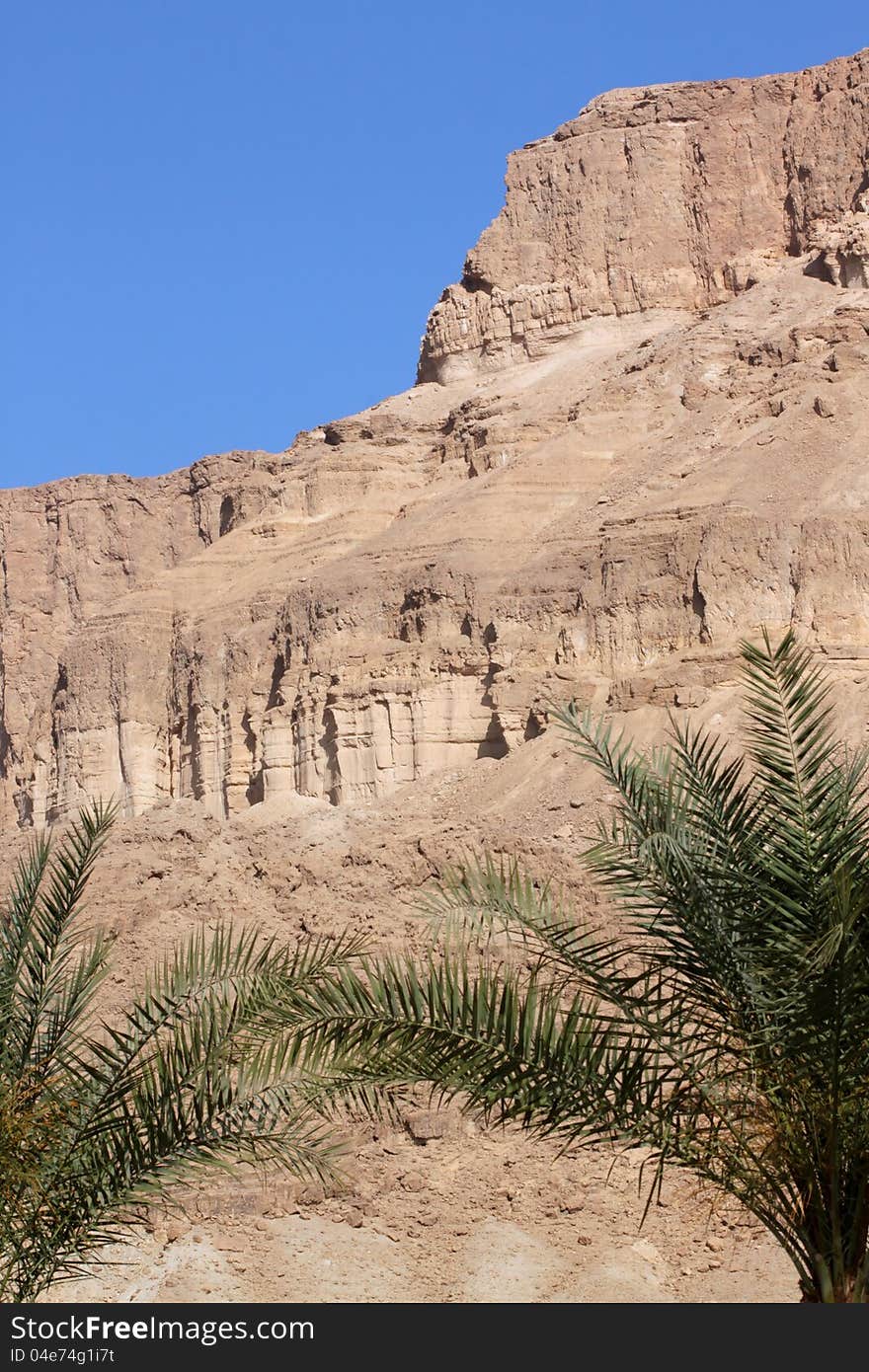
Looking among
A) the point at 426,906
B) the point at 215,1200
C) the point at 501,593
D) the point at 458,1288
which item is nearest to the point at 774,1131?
the point at 426,906

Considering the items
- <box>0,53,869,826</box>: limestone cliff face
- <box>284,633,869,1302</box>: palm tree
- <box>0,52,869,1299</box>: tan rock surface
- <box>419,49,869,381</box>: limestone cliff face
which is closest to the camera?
<box>284,633,869,1302</box>: palm tree

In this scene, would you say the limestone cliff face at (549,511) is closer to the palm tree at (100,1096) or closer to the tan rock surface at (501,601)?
the tan rock surface at (501,601)

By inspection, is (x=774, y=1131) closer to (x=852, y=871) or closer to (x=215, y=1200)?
(x=852, y=871)

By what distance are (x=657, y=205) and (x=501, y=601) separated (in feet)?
90.7

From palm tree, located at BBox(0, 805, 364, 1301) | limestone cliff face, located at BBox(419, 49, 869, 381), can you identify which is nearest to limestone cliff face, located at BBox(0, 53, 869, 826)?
limestone cliff face, located at BBox(419, 49, 869, 381)

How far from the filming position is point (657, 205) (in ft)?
267

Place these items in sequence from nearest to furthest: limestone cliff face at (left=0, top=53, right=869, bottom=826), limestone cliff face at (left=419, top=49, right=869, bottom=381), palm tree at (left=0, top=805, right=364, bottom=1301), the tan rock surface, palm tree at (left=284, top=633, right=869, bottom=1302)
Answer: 1. palm tree at (left=284, top=633, right=869, bottom=1302)
2. palm tree at (left=0, top=805, right=364, bottom=1301)
3. the tan rock surface
4. limestone cliff face at (left=0, top=53, right=869, bottom=826)
5. limestone cliff face at (left=419, top=49, right=869, bottom=381)

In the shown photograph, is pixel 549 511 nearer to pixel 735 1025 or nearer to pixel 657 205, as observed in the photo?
pixel 657 205

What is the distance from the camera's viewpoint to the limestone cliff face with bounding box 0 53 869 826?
56500mm

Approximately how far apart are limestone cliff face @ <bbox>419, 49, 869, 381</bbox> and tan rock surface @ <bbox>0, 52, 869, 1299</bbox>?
0.14 m

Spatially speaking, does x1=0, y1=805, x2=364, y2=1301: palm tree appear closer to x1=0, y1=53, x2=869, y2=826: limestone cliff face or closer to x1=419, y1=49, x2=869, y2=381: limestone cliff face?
x1=0, y1=53, x2=869, y2=826: limestone cliff face

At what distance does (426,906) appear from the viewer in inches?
481

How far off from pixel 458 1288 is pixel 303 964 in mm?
10703

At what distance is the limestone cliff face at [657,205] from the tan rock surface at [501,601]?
0.45 feet
